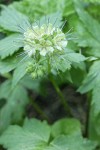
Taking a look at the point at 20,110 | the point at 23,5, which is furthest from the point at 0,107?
the point at 23,5

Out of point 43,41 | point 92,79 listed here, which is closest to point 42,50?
point 43,41

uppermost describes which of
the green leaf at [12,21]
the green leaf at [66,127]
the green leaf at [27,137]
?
the green leaf at [12,21]

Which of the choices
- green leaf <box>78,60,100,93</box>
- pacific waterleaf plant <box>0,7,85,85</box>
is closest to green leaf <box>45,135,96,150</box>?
green leaf <box>78,60,100,93</box>

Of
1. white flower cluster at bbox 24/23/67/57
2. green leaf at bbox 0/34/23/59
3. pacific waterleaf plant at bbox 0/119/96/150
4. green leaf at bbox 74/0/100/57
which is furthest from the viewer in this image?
green leaf at bbox 74/0/100/57

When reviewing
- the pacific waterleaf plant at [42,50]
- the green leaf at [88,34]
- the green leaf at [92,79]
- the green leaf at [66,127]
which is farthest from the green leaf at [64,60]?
the green leaf at [66,127]

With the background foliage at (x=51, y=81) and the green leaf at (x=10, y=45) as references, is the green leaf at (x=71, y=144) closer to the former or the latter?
the background foliage at (x=51, y=81)

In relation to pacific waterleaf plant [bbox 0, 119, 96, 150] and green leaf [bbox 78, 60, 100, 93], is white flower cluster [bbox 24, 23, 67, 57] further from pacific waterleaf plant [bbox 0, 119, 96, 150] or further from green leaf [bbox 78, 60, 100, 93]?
pacific waterleaf plant [bbox 0, 119, 96, 150]
